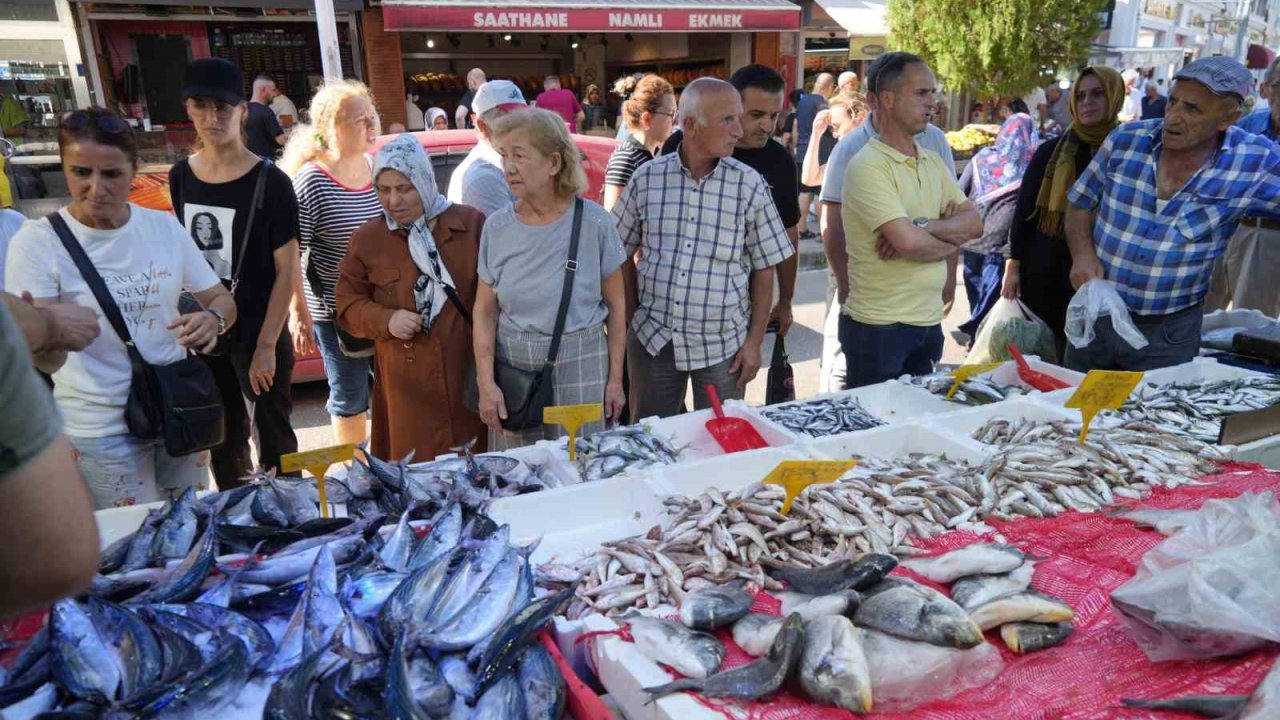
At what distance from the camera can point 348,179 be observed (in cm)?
403

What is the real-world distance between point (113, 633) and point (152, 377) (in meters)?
1.45

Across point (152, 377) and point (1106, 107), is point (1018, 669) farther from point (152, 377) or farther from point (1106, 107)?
point (1106, 107)

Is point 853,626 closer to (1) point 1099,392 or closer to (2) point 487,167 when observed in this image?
(1) point 1099,392

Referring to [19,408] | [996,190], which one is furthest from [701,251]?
[19,408]

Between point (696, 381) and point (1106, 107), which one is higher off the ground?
point (1106, 107)

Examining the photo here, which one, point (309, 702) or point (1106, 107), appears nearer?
point (309, 702)

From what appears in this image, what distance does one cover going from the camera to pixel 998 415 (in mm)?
3135

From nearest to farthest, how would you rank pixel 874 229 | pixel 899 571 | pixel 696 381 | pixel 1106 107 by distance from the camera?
pixel 899 571, pixel 874 229, pixel 696 381, pixel 1106 107

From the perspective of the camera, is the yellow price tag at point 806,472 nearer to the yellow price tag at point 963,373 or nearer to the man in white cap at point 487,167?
the yellow price tag at point 963,373

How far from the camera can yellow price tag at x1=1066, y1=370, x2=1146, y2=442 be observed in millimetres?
2744

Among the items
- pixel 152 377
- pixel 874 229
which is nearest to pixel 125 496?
pixel 152 377

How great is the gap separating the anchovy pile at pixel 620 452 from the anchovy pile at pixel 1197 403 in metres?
1.68

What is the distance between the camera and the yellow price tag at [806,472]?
86.5 inches

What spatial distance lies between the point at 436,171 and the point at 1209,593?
5.42 m
